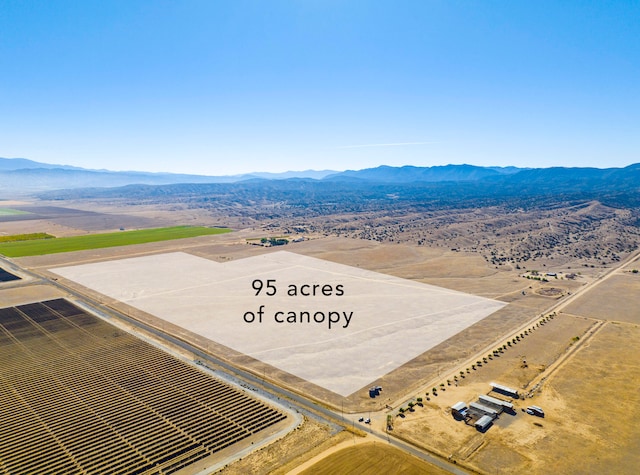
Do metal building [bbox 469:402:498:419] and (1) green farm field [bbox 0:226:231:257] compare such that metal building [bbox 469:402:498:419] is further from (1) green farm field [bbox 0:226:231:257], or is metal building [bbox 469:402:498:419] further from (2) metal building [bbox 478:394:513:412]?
(1) green farm field [bbox 0:226:231:257]

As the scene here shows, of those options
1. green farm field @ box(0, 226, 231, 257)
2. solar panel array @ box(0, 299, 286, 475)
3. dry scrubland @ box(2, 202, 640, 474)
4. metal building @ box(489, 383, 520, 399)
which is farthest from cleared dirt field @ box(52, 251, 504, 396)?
green farm field @ box(0, 226, 231, 257)

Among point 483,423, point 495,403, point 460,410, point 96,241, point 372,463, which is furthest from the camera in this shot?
point 96,241

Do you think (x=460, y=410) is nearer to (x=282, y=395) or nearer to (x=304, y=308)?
(x=282, y=395)

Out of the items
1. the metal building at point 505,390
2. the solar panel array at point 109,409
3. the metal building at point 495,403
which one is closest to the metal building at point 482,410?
the metal building at point 495,403

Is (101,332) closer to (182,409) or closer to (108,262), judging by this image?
(182,409)

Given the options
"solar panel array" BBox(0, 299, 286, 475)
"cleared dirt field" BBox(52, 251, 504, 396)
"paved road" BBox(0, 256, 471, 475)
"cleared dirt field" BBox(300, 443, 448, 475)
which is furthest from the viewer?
"cleared dirt field" BBox(52, 251, 504, 396)

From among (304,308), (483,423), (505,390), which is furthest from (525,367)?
(304,308)
